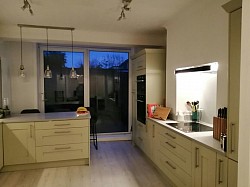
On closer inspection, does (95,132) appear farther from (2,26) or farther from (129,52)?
(2,26)

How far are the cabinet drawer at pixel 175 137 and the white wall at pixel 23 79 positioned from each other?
120 inches

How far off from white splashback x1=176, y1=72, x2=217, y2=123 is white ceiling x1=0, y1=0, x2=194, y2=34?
40.4 inches

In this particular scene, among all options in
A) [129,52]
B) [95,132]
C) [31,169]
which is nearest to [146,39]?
[129,52]

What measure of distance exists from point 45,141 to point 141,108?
186 centimetres

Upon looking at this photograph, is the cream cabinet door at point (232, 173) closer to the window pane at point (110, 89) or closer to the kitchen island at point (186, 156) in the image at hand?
the kitchen island at point (186, 156)

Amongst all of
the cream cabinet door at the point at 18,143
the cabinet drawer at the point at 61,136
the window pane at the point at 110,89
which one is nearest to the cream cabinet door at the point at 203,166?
the cabinet drawer at the point at 61,136

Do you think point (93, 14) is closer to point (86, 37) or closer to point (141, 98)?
point (86, 37)

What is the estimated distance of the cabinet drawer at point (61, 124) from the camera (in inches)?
129

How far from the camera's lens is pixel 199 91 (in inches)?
120

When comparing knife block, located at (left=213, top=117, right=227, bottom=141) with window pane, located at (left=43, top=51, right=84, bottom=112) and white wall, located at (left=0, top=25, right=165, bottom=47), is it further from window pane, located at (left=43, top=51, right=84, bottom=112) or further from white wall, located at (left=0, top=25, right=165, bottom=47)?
window pane, located at (left=43, top=51, right=84, bottom=112)

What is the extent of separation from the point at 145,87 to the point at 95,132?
1.88 metres

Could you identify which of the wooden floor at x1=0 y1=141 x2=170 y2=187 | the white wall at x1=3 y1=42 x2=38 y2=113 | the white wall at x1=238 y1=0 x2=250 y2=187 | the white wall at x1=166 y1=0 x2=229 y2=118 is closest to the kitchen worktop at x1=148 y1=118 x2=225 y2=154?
the white wall at x1=166 y1=0 x2=229 y2=118

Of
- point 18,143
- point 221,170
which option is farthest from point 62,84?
point 221,170

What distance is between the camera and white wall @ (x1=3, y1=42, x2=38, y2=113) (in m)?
4.41
